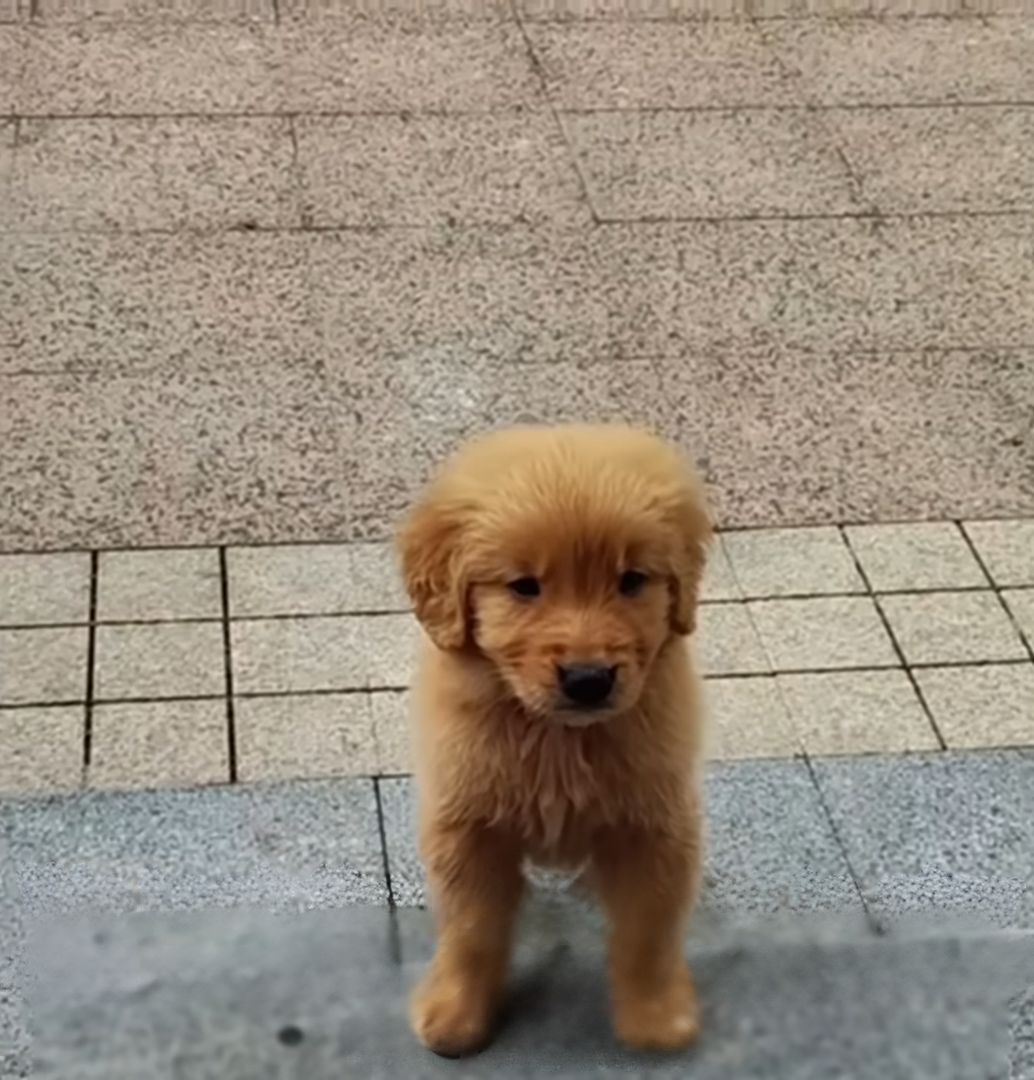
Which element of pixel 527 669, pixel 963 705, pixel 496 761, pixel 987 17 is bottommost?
pixel 987 17

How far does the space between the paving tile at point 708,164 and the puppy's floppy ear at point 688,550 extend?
291 centimetres

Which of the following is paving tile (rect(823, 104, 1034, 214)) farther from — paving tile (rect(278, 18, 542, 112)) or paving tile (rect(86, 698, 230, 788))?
paving tile (rect(86, 698, 230, 788))

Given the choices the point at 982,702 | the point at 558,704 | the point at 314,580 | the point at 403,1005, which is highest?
the point at 558,704

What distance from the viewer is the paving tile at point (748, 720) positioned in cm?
340

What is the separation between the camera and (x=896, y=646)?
3.66 m

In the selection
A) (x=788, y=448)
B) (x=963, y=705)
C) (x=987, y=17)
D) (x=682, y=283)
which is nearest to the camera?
(x=963, y=705)

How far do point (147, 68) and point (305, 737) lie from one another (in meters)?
3.29

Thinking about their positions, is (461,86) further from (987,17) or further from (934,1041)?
(934,1041)

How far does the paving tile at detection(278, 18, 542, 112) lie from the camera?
19.2 feet

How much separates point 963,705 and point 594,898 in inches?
38.6

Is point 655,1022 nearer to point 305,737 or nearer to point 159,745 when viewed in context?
point 305,737

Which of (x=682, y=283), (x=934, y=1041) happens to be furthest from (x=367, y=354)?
(x=934, y=1041)

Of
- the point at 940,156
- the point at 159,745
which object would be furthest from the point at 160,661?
the point at 940,156

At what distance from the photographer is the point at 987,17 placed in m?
6.70
